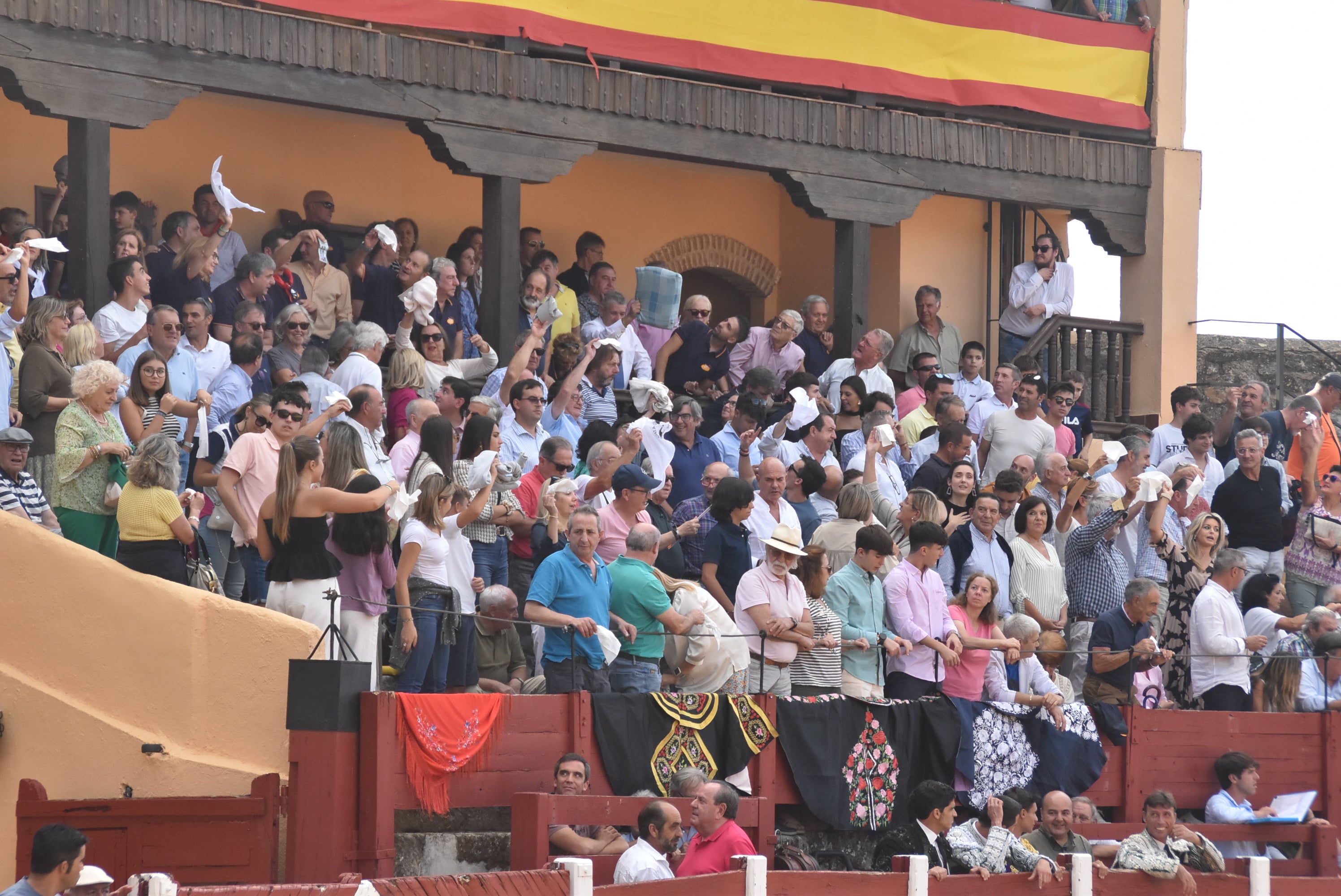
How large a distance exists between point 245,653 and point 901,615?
3591mm

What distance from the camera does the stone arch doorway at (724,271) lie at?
18484 millimetres

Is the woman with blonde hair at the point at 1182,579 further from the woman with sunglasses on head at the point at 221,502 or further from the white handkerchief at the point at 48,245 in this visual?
the white handkerchief at the point at 48,245

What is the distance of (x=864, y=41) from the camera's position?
16.6m

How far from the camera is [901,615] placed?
1069 cm

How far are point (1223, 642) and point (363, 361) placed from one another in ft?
18.2

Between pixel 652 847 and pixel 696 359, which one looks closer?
pixel 652 847

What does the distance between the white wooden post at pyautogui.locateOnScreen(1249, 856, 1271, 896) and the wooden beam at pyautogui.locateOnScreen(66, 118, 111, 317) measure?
774 centimetres

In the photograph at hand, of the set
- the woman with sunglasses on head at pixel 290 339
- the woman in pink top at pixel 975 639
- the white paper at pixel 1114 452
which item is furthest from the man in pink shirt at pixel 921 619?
the woman with sunglasses on head at pixel 290 339

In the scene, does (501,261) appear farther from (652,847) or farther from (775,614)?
(652,847)

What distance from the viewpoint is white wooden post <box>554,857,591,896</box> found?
323 inches

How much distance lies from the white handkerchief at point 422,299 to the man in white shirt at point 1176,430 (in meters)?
5.55

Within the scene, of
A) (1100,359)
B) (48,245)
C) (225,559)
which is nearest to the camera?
(225,559)

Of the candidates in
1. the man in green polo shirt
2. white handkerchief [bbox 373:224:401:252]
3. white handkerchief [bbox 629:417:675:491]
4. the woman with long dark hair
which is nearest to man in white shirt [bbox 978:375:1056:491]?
white handkerchief [bbox 629:417:675:491]

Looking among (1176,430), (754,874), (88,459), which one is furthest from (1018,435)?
(88,459)
